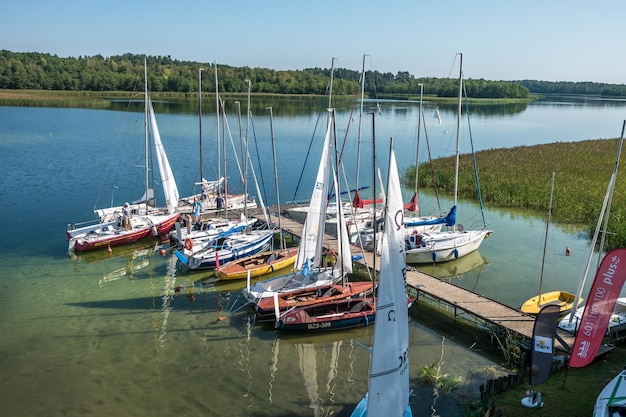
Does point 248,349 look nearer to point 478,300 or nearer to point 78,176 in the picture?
point 478,300

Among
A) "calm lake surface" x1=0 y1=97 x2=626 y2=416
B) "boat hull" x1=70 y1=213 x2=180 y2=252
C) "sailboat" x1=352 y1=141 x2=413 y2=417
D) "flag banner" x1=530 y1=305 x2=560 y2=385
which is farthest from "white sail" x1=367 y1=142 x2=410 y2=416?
"boat hull" x1=70 y1=213 x2=180 y2=252

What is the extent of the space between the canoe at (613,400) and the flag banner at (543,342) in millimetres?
2055

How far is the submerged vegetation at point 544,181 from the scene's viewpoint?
3850 centimetres

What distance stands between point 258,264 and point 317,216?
6.43 metres

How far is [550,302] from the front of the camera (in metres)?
22.4

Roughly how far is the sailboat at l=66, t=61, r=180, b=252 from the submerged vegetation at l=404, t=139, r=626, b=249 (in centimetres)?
2319

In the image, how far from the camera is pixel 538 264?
97.6 feet

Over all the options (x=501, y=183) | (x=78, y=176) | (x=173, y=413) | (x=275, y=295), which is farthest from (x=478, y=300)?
(x=78, y=176)

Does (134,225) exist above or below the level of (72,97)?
below

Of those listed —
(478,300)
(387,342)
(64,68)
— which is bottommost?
(478,300)

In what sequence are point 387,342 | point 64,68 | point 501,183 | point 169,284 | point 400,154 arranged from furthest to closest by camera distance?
point 64,68 < point 400,154 < point 501,183 < point 169,284 < point 387,342

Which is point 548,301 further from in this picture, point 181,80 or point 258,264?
point 181,80

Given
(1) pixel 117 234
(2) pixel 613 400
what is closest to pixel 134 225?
(1) pixel 117 234

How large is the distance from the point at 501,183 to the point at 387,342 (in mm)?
38160
